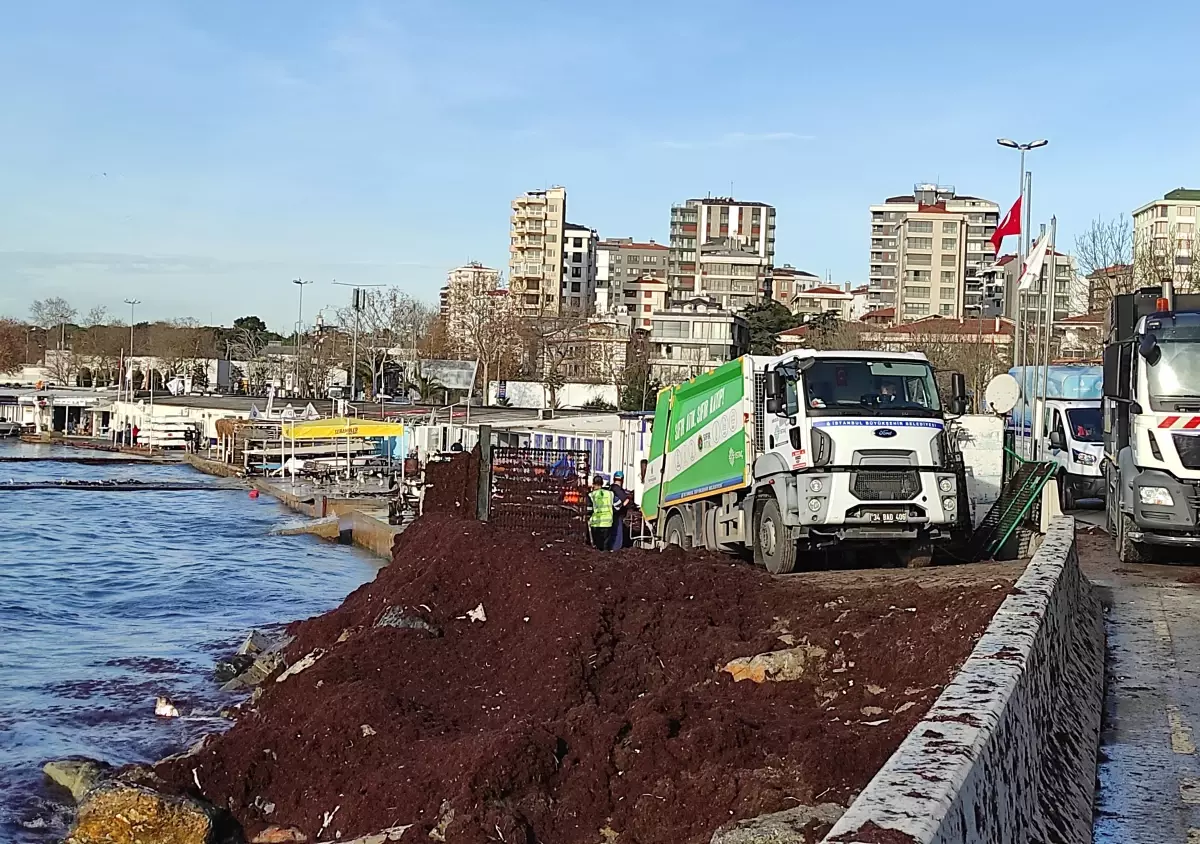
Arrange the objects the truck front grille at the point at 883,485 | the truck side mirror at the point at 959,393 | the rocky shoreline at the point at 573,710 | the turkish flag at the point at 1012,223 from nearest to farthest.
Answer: the rocky shoreline at the point at 573,710
the truck front grille at the point at 883,485
the truck side mirror at the point at 959,393
the turkish flag at the point at 1012,223

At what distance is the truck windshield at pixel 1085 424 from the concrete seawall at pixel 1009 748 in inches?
719

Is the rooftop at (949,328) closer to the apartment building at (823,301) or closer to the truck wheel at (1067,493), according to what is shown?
the truck wheel at (1067,493)

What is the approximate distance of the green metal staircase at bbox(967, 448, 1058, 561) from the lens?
64.4 feet

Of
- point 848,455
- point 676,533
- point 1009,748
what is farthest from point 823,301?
point 1009,748

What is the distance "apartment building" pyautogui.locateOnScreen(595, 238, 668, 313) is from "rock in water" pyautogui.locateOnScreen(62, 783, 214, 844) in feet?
530

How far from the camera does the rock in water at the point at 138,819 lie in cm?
1177

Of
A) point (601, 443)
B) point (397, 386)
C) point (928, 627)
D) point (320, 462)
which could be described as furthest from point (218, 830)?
point (397, 386)

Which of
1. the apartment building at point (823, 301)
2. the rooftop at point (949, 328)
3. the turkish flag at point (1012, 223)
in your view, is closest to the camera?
the turkish flag at point (1012, 223)

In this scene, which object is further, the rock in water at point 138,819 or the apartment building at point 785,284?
the apartment building at point 785,284

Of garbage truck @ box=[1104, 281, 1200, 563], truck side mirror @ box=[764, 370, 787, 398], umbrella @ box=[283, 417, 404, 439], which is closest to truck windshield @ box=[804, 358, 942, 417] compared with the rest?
truck side mirror @ box=[764, 370, 787, 398]

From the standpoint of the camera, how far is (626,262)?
179 metres

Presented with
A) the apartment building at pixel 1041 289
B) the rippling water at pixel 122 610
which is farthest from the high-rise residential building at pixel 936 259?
the rippling water at pixel 122 610

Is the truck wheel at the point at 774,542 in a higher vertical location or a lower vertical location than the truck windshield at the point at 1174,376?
lower

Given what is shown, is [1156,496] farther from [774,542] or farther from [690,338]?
[690,338]
